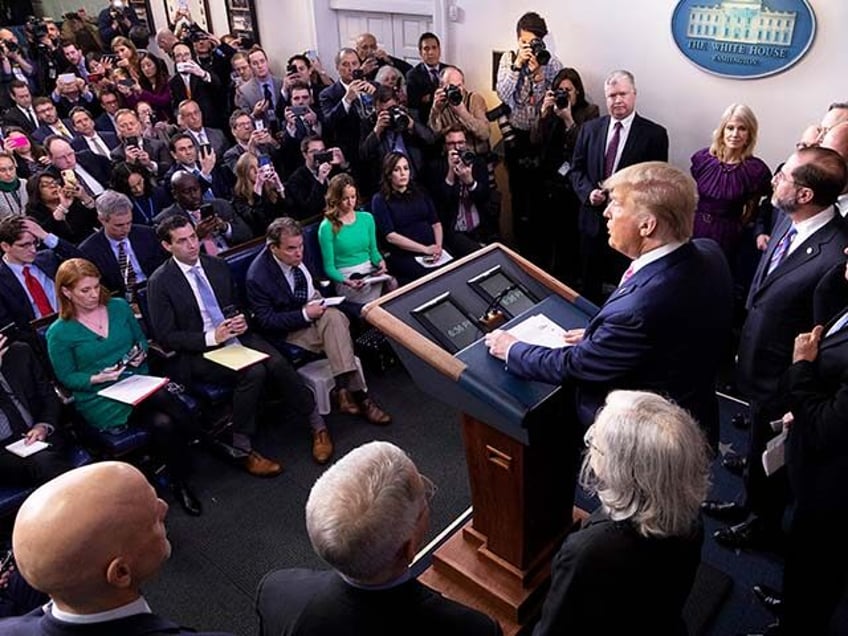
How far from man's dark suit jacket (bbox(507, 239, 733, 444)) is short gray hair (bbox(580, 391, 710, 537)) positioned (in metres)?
0.48

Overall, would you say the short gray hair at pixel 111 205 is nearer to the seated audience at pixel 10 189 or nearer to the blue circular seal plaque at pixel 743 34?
the seated audience at pixel 10 189

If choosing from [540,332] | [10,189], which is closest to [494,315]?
[540,332]

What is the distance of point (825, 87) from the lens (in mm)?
4191

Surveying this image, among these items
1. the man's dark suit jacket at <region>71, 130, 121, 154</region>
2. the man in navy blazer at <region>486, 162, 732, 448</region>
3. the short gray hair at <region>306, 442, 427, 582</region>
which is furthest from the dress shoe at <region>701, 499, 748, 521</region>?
the man's dark suit jacket at <region>71, 130, 121, 154</region>

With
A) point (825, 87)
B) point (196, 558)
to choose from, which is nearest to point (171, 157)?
point (196, 558)

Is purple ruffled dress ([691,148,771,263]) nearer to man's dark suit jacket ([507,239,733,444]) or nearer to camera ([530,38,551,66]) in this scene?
camera ([530,38,551,66])

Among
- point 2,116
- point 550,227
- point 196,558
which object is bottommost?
point 196,558

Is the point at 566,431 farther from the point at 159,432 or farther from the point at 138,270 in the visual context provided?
the point at 138,270

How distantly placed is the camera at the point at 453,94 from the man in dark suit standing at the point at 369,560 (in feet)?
12.8

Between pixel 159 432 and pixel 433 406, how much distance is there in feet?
4.75

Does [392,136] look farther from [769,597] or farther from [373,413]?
[769,597]

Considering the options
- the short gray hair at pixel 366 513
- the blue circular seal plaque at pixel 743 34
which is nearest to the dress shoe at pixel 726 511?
the short gray hair at pixel 366 513

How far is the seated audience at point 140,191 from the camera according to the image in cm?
430

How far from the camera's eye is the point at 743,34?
439cm
